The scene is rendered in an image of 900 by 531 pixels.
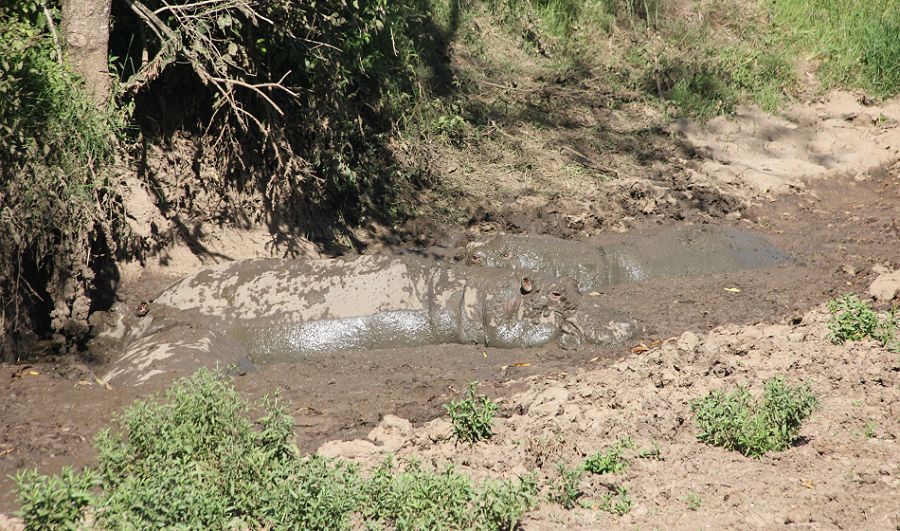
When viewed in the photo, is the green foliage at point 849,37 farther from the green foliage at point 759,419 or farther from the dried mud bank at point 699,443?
the green foliage at point 759,419

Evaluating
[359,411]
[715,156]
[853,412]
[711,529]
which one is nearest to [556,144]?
[715,156]

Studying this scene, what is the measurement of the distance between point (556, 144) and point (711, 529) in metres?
7.68

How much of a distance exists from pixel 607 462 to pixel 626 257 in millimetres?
4201

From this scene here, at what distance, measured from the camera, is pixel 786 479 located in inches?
180

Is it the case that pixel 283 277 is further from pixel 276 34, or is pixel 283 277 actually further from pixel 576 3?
pixel 576 3

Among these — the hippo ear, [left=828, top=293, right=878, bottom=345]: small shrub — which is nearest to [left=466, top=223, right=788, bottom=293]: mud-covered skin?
the hippo ear

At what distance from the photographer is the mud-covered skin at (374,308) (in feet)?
24.5

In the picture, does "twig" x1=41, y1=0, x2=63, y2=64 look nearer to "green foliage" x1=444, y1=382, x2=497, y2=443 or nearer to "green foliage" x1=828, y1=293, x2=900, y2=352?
"green foliage" x1=444, y1=382, x2=497, y2=443

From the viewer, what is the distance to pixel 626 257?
8.88m

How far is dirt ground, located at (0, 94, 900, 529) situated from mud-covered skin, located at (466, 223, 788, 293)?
0.74 ft

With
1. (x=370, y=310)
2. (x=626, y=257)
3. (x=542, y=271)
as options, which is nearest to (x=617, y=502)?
(x=370, y=310)

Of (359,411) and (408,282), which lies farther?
(408,282)

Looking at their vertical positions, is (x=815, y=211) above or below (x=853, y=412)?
below

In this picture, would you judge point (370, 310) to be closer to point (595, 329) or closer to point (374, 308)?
point (374, 308)
